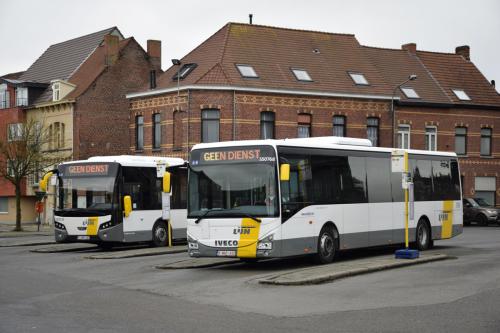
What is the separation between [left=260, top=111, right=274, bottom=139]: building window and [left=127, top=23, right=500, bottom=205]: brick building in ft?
A: 0.18

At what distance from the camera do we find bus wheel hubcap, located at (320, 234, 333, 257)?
20.1 meters

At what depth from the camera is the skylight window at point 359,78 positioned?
165ft

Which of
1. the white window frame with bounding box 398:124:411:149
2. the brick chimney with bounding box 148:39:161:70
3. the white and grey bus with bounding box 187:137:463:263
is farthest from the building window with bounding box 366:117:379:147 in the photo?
the white and grey bus with bounding box 187:137:463:263

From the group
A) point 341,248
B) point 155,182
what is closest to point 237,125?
point 155,182

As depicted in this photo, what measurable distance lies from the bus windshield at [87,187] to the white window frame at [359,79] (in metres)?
26.4

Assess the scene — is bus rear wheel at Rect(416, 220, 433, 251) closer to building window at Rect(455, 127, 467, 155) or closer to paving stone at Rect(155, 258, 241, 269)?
paving stone at Rect(155, 258, 241, 269)

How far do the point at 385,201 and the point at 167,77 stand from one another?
28045 millimetres

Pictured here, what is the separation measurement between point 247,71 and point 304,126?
4.58 meters

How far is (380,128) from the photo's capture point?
50.5m

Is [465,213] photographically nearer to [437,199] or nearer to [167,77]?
[167,77]

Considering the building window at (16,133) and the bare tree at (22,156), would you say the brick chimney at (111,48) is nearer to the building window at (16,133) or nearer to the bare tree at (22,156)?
the bare tree at (22,156)

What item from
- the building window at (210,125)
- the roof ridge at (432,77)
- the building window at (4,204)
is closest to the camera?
the building window at (210,125)

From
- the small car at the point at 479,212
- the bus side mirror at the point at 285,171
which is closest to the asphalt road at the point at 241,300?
the bus side mirror at the point at 285,171

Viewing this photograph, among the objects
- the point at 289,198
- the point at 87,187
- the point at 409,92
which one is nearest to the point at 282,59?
the point at 409,92
